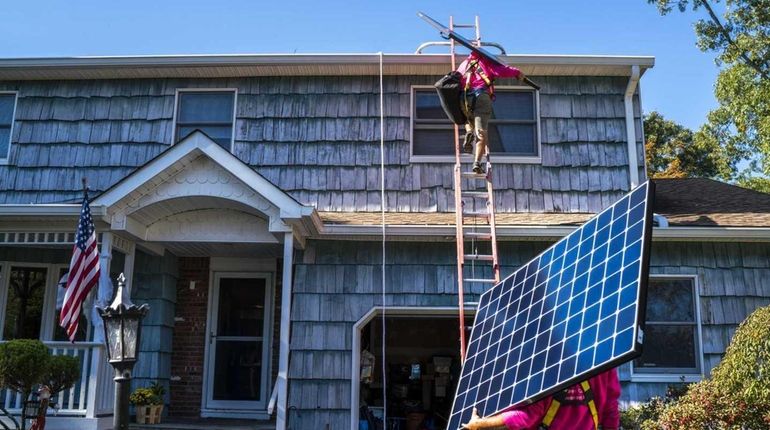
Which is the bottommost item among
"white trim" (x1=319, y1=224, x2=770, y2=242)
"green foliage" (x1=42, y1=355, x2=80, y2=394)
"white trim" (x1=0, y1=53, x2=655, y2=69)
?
"green foliage" (x1=42, y1=355, x2=80, y2=394)

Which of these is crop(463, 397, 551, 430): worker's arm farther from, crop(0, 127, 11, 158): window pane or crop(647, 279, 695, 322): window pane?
crop(0, 127, 11, 158): window pane

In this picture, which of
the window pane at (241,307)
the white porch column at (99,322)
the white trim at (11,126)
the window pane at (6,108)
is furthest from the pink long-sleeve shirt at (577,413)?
the window pane at (6,108)

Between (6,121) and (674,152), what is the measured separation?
81.6 ft

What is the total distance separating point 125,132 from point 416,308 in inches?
182

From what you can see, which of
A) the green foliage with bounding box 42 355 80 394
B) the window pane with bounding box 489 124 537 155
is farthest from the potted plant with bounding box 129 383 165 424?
the window pane with bounding box 489 124 537 155

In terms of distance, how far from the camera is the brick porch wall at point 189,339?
9094mm

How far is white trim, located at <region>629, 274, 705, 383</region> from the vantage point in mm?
8164

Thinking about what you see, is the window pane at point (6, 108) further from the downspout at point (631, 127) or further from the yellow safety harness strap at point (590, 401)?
the yellow safety harness strap at point (590, 401)

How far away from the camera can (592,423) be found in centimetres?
319

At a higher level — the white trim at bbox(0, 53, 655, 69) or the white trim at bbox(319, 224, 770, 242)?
the white trim at bbox(0, 53, 655, 69)

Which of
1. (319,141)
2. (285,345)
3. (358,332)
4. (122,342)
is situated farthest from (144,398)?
(319,141)

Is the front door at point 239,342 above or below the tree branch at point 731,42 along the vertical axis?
below

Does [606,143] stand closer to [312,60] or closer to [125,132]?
[312,60]

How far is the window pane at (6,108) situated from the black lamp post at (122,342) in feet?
20.1
